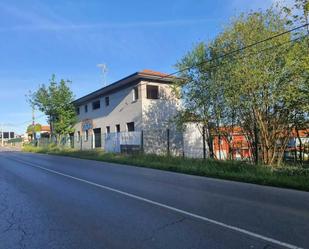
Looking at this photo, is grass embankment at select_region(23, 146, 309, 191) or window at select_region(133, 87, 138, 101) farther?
window at select_region(133, 87, 138, 101)

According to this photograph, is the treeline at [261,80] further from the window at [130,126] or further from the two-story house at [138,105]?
the window at [130,126]

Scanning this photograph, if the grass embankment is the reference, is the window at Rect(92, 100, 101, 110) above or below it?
above

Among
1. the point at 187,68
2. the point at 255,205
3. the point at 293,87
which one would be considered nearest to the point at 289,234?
the point at 255,205

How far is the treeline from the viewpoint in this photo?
47.0ft

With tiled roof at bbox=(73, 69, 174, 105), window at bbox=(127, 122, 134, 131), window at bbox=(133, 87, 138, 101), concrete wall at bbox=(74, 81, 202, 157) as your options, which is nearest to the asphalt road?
concrete wall at bbox=(74, 81, 202, 157)

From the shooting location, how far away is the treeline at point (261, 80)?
14.3 m

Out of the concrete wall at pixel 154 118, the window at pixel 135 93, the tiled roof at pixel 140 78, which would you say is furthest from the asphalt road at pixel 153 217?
the window at pixel 135 93

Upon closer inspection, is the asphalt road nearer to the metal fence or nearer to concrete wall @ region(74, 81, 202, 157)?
the metal fence

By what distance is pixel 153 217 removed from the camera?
6523 mm

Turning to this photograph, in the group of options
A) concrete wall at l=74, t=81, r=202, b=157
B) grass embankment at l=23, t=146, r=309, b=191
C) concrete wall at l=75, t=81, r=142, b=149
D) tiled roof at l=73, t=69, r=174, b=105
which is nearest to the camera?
grass embankment at l=23, t=146, r=309, b=191

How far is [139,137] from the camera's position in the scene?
82.2ft

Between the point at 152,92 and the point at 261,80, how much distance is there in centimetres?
1510

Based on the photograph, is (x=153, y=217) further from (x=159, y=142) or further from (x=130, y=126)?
(x=130, y=126)

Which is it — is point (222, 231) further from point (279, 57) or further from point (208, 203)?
point (279, 57)
